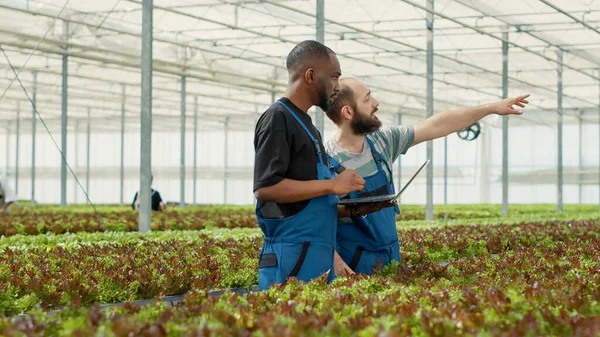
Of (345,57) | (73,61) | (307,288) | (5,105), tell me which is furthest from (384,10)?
(5,105)

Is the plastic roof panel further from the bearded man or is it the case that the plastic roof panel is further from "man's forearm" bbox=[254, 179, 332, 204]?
"man's forearm" bbox=[254, 179, 332, 204]

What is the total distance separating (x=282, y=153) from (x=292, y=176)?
0.17 metres

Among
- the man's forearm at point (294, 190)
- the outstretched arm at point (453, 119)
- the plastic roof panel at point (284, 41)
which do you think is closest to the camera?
the man's forearm at point (294, 190)

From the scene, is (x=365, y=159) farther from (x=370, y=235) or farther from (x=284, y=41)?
(x=284, y=41)

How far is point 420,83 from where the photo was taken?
95.5ft

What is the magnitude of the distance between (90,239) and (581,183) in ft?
117

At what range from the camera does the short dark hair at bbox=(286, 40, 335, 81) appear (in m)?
3.62

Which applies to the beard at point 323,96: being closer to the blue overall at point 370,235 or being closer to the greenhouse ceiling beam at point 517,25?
the blue overall at point 370,235

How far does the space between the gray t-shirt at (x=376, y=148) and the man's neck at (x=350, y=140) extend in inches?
0.9

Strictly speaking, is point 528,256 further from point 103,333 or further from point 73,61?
point 73,61

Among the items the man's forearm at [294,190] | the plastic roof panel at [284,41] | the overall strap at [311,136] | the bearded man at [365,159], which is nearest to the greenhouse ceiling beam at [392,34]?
the plastic roof panel at [284,41]

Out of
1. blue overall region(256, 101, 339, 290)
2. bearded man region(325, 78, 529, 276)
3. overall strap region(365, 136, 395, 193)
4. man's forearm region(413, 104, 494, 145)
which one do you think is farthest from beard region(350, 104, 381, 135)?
blue overall region(256, 101, 339, 290)

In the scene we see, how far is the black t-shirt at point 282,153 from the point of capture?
11.2 feet

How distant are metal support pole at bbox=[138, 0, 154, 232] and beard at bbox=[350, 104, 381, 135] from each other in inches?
248
